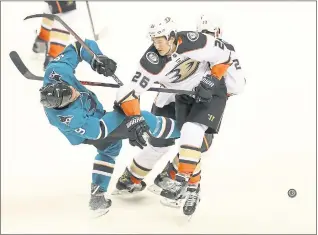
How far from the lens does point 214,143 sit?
537 centimetres

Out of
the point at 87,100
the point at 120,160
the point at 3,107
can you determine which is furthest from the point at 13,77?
the point at 87,100

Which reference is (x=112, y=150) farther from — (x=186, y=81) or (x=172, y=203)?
(x=186, y=81)

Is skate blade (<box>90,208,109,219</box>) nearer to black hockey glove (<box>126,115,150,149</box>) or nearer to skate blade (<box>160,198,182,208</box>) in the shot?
skate blade (<box>160,198,182,208</box>)

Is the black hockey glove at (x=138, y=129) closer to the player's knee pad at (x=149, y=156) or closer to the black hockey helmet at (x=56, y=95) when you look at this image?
the black hockey helmet at (x=56, y=95)

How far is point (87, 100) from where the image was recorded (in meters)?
3.90

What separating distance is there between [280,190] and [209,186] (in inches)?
17.3

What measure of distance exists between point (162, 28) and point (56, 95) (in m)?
0.61

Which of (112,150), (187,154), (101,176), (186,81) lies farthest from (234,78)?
(101,176)

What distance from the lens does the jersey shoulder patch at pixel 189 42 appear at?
12.4ft

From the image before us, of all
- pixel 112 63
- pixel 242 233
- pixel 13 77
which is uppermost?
pixel 112 63

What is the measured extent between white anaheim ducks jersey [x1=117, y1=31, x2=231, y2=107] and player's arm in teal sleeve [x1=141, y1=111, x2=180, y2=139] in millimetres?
186

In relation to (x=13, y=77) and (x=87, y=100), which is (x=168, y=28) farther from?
(x=13, y=77)

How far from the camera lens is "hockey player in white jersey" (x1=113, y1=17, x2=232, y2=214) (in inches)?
148

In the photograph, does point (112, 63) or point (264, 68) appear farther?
point (264, 68)
